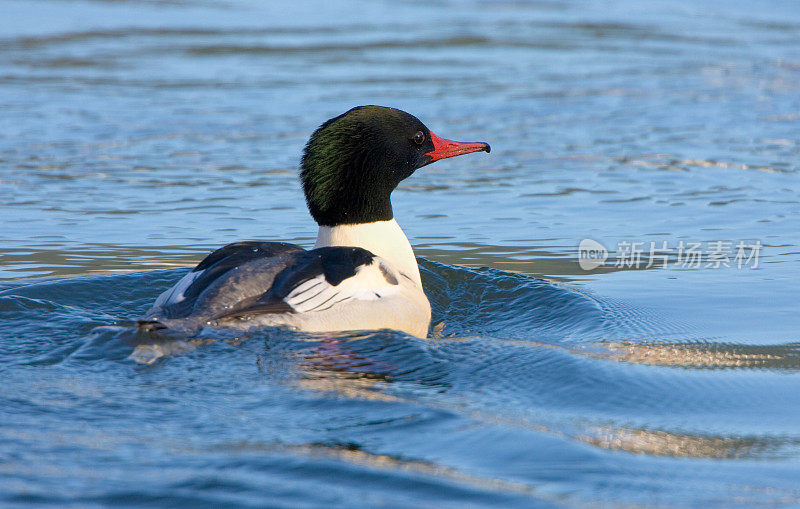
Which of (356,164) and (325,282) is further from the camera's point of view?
(356,164)

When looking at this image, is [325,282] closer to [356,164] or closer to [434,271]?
[356,164]

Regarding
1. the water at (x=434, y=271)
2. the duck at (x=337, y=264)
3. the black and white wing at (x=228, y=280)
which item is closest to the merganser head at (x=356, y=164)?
the duck at (x=337, y=264)

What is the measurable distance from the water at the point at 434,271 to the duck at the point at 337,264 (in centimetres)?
15

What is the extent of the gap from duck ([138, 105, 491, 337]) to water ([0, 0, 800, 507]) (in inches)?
5.8

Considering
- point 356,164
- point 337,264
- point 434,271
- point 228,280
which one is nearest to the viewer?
point 228,280

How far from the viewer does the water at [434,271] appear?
3744 millimetres

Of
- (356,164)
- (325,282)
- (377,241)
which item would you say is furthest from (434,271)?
(325,282)

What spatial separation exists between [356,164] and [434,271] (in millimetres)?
1067

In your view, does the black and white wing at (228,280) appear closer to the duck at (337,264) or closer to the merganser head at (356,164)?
the duck at (337,264)

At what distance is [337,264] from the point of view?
5328mm

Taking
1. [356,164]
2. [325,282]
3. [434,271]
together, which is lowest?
[434,271]

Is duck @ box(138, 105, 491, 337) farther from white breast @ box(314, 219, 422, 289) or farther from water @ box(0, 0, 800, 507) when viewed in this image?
water @ box(0, 0, 800, 507)

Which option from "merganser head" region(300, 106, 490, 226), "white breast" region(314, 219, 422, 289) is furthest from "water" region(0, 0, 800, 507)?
"merganser head" region(300, 106, 490, 226)

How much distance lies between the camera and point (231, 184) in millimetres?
9469
